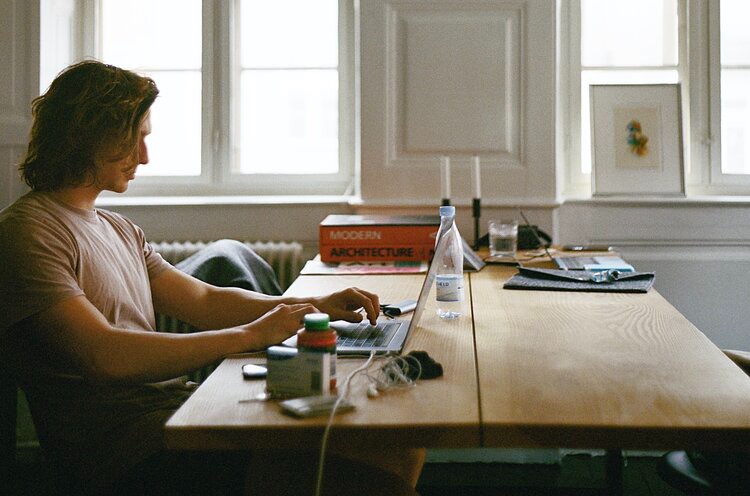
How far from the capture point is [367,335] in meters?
1.47

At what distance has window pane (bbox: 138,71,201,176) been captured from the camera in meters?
3.29

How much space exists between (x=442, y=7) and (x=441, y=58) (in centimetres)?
18

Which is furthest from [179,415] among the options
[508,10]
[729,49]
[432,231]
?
[729,49]

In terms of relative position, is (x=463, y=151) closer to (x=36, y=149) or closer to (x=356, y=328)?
(x=356, y=328)

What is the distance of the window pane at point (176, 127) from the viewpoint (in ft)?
10.8

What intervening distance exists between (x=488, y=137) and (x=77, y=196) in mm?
1672

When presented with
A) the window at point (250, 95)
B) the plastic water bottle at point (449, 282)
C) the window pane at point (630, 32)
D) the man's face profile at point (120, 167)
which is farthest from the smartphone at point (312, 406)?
the window pane at point (630, 32)

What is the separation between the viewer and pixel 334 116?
329cm

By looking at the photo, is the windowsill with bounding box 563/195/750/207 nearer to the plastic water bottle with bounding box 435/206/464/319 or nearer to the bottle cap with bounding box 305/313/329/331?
the plastic water bottle with bounding box 435/206/464/319

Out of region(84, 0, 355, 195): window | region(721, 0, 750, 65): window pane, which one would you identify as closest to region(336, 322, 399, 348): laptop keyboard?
region(84, 0, 355, 195): window

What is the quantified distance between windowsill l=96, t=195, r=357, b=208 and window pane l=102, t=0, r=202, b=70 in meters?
0.58

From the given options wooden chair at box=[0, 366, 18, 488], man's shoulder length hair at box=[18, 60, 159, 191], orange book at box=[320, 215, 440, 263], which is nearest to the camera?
Result: man's shoulder length hair at box=[18, 60, 159, 191]

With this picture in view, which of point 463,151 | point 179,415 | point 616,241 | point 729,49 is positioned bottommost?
point 179,415

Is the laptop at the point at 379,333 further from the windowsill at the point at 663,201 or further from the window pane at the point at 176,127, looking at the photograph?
the window pane at the point at 176,127
